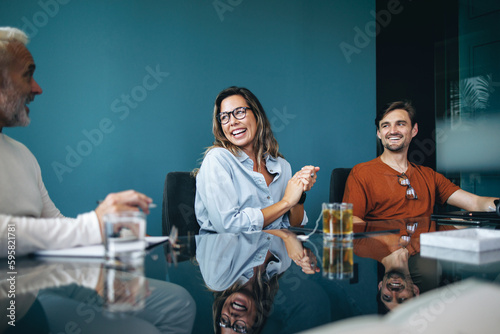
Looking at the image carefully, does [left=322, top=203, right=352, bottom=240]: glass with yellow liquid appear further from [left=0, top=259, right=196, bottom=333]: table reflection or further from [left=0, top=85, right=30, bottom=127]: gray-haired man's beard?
[left=0, top=85, right=30, bottom=127]: gray-haired man's beard

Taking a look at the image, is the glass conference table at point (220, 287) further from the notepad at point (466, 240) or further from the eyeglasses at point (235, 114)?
the eyeglasses at point (235, 114)

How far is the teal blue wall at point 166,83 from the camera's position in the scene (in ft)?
6.67

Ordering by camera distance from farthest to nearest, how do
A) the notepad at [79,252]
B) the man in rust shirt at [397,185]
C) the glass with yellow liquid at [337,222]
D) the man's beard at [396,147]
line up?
1. the man's beard at [396,147]
2. the man in rust shirt at [397,185]
3. the glass with yellow liquid at [337,222]
4. the notepad at [79,252]

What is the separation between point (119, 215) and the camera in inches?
28.0

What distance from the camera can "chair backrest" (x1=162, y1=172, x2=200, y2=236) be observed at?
178 cm

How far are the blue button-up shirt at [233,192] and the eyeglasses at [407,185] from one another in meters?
0.78

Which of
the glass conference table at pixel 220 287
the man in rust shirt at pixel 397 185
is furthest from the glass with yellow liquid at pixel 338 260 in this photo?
the man in rust shirt at pixel 397 185

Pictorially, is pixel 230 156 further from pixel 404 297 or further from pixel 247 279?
pixel 404 297

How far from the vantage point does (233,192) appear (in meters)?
1.77

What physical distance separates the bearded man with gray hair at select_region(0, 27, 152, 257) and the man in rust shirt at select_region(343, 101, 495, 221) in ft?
5.73

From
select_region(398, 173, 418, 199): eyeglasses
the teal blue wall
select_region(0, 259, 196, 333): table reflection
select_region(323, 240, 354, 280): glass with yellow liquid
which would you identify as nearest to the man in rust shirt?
select_region(398, 173, 418, 199): eyeglasses

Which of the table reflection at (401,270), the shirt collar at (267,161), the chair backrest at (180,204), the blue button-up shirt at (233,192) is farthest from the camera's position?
the shirt collar at (267,161)

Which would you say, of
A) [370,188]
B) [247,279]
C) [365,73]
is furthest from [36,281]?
[365,73]

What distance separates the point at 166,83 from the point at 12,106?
1.28 meters
